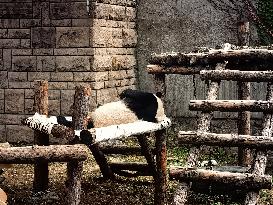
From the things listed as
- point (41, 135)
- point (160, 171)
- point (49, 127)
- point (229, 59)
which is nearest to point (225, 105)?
point (229, 59)

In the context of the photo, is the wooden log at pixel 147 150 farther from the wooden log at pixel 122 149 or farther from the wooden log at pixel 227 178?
the wooden log at pixel 227 178

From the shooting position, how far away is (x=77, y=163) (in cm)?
448

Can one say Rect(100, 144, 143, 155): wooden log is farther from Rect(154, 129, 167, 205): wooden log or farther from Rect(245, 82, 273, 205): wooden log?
Rect(245, 82, 273, 205): wooden log

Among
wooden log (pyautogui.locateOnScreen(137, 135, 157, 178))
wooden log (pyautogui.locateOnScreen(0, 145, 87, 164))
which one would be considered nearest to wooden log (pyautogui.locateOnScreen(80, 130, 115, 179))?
wooden log (pyautogui.locateOnScreen(137, 135, 157, 178))

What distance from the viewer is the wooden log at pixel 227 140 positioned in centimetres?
488

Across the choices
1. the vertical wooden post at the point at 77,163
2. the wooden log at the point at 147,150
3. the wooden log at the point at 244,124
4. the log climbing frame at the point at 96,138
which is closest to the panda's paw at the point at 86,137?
the log climbing frame at the point at 96,138

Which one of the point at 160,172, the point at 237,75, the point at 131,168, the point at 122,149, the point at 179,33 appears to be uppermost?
the point at 179,33

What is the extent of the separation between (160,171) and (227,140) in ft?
4.80

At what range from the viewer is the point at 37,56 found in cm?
916

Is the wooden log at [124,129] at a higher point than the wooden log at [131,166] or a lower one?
higher

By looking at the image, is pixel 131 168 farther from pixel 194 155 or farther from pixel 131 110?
pixel 194 155

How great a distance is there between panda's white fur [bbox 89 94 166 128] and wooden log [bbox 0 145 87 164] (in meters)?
0.98

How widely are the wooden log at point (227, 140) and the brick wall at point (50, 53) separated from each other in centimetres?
409

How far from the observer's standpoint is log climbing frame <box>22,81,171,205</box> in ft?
14.7
